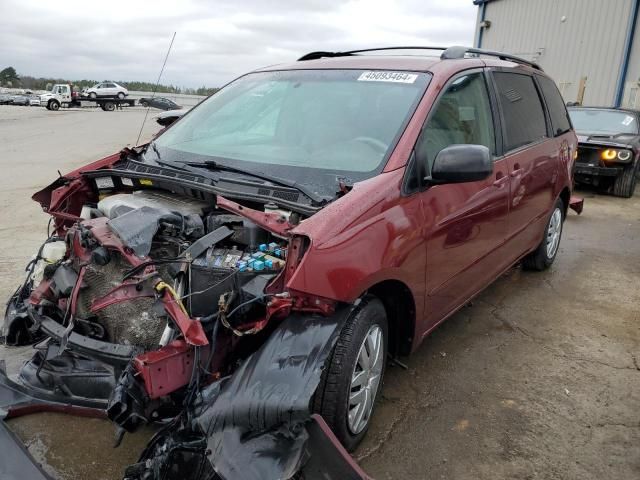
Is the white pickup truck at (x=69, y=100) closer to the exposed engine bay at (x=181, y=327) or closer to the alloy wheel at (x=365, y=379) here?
the exposed engine bay at (x=181, y=327)

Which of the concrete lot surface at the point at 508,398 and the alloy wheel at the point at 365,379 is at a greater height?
the alloy wheel at the point at 365,379

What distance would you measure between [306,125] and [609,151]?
7559 millimetres

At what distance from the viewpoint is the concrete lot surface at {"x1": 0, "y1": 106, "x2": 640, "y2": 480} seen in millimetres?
2533

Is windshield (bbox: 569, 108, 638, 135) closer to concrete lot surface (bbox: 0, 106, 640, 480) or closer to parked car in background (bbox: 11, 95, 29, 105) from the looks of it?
concrete lot surface (bbox: 0, 106, 640, 480)

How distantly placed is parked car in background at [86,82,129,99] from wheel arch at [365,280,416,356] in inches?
1691

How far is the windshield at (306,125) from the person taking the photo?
2832 mm

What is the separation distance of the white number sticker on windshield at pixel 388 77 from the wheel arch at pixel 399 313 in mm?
1221

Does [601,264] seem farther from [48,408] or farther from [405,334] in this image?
[48,408]

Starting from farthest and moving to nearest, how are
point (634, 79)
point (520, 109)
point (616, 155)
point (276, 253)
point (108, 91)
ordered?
point (108, 91)
point (634, 79)
point (616, 155)
point (520, 109)
point (276, 253)

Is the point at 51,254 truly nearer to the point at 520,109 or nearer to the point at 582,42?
the point at 520,109

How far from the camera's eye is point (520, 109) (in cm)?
395

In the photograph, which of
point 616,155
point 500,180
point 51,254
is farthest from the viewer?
point 616,155

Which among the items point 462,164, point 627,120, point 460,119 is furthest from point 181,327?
point 627,120

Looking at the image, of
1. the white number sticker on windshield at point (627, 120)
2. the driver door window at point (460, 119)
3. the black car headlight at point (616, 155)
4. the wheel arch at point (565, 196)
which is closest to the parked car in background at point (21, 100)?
the white number sticker on windshield at point (627, 120)
